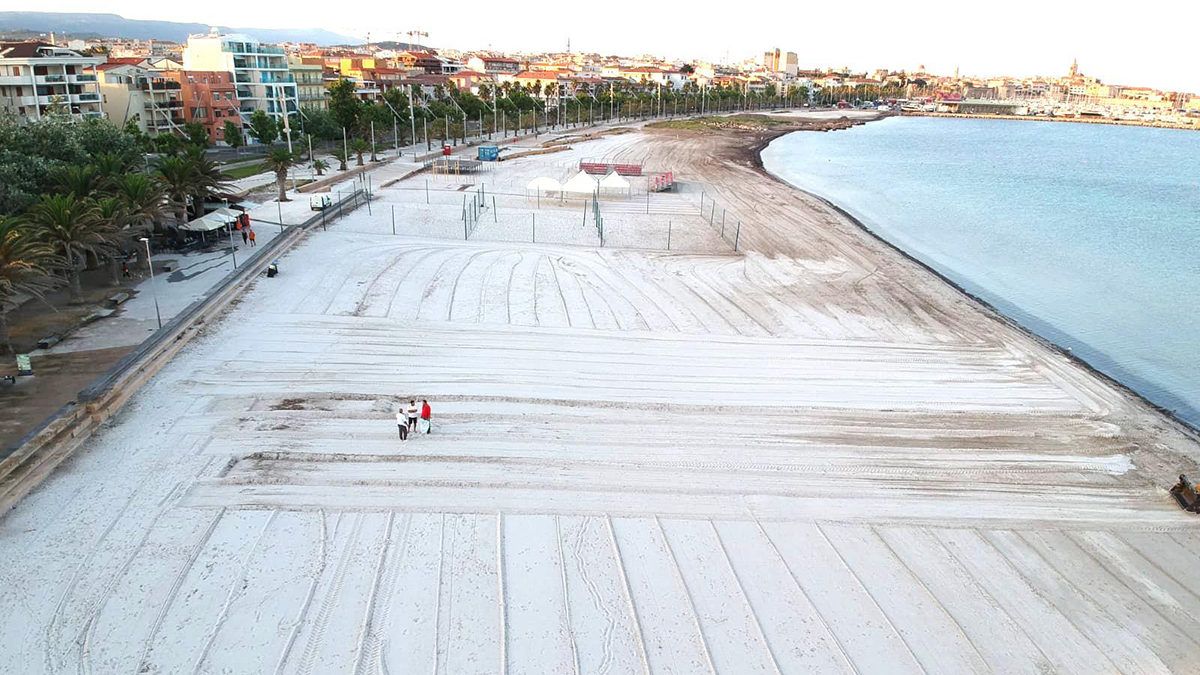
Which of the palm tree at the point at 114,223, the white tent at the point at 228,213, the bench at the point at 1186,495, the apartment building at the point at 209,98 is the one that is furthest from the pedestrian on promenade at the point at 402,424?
the apartment building at the point at 209,98

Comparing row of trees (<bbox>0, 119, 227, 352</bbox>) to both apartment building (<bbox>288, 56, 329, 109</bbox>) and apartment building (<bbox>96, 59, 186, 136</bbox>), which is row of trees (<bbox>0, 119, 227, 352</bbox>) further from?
apartment building (<bbox>288, 56, 329, 109</bbox>)

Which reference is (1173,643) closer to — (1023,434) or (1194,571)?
(1194,571)

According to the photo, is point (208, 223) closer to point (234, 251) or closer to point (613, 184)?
point (234, 251)

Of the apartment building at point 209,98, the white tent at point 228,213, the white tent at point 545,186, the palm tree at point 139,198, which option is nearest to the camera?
the palm tree at point 139,198

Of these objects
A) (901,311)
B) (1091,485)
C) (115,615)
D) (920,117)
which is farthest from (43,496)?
(920,117)

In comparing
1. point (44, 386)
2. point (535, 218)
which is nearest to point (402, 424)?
point (44, 386)

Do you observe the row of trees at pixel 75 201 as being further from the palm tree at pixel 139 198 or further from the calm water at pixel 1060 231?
the calm water at pixel 1060 231
